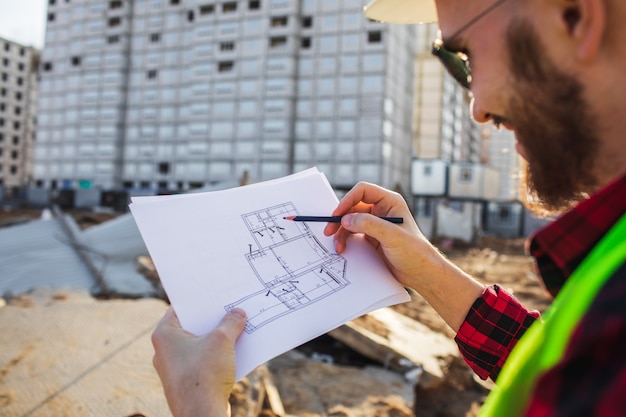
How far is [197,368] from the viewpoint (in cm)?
96

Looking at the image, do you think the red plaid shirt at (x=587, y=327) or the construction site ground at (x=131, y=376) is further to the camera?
the construction site ground at (x=131, y=376)

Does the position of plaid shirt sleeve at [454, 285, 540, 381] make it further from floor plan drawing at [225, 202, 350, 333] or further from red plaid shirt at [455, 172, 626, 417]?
red plaid shirt at [455, 172, 626, 417]

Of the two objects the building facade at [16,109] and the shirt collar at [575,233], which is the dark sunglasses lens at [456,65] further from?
the building facade at [16,109]

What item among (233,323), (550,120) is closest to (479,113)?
(550,120)

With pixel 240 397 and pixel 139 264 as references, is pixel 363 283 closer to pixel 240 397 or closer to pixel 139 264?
pixel 240 397

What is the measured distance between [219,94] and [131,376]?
3508 cm

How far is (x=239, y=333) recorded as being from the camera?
1066mm

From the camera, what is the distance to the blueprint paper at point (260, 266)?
1.16 metres

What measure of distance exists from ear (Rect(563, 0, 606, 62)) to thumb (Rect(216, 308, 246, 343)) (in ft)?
2.83

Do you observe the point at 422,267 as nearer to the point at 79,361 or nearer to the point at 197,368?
the point at 197,368

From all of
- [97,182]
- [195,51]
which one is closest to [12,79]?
[97,182]

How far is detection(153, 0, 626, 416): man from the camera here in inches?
17.9

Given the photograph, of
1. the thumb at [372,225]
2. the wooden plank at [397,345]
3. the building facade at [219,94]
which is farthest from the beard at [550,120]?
the building facade at [219,94]

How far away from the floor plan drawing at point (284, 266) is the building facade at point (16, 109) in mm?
61731
